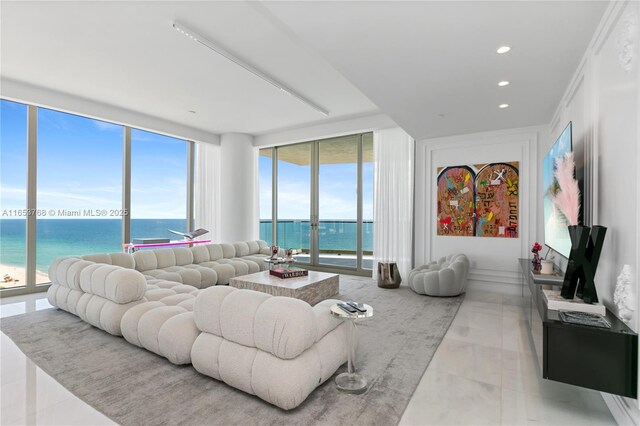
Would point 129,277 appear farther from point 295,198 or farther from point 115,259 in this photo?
point 295,198

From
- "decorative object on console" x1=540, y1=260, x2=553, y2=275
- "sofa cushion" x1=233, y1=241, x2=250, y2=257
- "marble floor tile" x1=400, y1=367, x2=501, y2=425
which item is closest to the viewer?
"marble floor tile" x1=400, y1=367, x2=501, y2=425

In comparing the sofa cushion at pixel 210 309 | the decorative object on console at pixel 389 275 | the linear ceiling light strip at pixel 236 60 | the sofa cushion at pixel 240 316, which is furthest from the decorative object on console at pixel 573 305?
the linear ceiling light strip at pixel 236 60

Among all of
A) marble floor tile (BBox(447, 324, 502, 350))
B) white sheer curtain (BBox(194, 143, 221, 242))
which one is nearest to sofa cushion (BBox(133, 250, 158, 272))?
white sheer curtain (BBox(194, 143, 221, 242))

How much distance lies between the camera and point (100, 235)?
604 centimetres

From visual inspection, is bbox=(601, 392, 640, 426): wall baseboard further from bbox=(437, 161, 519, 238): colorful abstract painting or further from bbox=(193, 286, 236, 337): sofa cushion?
bbox=(437, 161, 519, 238): colorful abstract painting

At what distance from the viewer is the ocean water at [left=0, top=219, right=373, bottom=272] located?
15.8 feet

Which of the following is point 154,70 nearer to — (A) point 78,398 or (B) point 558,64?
(A) point 78,398

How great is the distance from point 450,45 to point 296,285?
9.40ft

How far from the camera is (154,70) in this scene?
13.3 feet

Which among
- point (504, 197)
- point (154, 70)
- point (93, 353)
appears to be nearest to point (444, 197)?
point (504, 197)

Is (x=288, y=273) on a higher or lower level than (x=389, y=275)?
higher

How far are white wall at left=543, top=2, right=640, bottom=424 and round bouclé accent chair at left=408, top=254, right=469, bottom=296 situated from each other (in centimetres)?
211

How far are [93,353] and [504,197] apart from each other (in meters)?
5.34

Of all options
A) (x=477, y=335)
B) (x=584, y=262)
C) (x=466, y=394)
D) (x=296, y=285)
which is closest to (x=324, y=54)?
(x=584, y=262)
